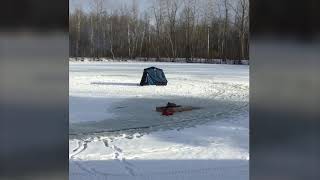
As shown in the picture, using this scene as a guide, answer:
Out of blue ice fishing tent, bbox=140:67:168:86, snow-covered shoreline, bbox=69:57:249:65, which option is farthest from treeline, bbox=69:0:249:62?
blue ice fishing tent, bbox=140:67:168:86

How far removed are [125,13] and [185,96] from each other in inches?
1780

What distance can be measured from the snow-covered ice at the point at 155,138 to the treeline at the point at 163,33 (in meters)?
33.0

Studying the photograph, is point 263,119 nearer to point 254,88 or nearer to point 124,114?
point 254,88

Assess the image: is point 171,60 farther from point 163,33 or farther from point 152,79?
point 152,79

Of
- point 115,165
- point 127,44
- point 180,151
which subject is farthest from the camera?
point 127,44

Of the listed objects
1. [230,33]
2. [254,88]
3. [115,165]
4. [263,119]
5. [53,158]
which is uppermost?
[230,33]

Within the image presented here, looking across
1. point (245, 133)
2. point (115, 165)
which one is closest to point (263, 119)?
point (115, 165)

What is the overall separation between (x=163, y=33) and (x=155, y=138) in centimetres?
4720

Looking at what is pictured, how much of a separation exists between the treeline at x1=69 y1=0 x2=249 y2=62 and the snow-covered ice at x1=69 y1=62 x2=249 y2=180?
3296cm

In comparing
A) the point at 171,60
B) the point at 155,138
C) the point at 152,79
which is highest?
the point at 171,60

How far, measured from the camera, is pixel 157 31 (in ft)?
184

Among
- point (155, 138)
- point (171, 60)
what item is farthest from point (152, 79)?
point (171, 60)

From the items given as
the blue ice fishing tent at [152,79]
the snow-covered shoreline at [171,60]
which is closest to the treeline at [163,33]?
the snow-covered shoreline at [171,60]

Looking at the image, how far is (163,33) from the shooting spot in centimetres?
5531
